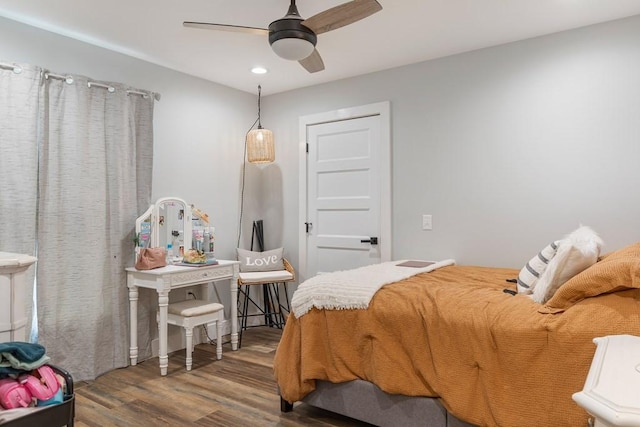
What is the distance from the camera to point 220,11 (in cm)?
275

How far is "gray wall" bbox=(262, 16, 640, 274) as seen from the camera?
9.50 feet

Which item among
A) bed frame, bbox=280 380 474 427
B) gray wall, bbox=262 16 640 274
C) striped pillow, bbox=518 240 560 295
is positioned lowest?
bed frame, bbox=280 380 474 427

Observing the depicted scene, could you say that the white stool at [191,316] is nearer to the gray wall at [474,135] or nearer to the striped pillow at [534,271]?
the gray wall at [474,135]

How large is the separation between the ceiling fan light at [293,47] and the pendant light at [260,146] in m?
1.96

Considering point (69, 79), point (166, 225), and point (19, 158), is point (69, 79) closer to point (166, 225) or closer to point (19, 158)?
point (19, 158)

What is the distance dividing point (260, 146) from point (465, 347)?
3.01 m

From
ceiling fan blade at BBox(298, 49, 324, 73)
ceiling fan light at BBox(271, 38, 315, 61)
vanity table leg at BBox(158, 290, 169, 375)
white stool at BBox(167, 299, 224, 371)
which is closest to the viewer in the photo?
ceiling fan light at BBox(271, 38, 315, 61)

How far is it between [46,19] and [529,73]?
11.4 ft

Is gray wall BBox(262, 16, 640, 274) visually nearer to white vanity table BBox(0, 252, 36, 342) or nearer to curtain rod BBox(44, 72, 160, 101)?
curtain rod BBox(44, 72, 160, 101)

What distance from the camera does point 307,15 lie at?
2803 millimetres

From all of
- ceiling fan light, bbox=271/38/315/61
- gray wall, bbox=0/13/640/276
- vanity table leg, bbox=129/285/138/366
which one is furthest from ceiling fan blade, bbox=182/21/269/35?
vanity table leg, bbox=129/285/138/366

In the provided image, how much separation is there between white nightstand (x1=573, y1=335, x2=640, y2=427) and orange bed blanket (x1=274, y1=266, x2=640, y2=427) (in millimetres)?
685

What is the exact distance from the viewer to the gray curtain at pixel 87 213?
9.75 ft

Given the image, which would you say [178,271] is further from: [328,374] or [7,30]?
[7,30]
